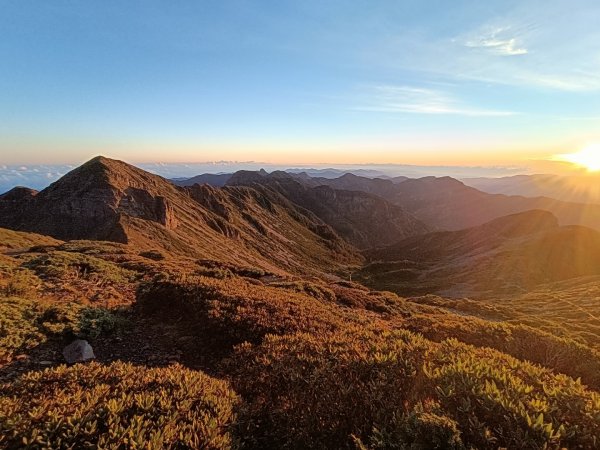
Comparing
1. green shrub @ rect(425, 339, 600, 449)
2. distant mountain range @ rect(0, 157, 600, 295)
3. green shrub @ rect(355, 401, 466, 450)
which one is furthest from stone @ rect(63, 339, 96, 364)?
Result: distant mountain range @ rect(0, 157, 600, 295)

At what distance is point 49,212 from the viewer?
10800 cm

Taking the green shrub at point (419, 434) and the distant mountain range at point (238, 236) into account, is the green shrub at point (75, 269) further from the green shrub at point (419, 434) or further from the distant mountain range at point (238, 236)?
the distant mountain range at point (238, 236)

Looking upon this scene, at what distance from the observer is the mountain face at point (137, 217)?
294 feet

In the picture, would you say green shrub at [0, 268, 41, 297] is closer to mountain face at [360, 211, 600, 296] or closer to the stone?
the stone

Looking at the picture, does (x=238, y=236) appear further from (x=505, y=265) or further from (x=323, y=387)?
(x=323, y=387)

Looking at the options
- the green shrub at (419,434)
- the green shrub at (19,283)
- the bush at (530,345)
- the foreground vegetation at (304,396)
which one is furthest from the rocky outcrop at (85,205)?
the green shrub at (419,434)

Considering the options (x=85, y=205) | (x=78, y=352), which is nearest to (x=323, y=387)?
(x=78, y=352)

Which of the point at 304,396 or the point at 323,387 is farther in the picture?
the point at 323,387

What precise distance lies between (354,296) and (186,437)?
Answer: 2374 centimetres

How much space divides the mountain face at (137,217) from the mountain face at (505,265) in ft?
147

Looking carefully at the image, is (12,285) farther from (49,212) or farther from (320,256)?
(320,256)

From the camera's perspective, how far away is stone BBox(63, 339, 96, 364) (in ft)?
34.3

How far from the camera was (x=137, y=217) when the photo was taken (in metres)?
98.9

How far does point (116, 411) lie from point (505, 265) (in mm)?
101170
